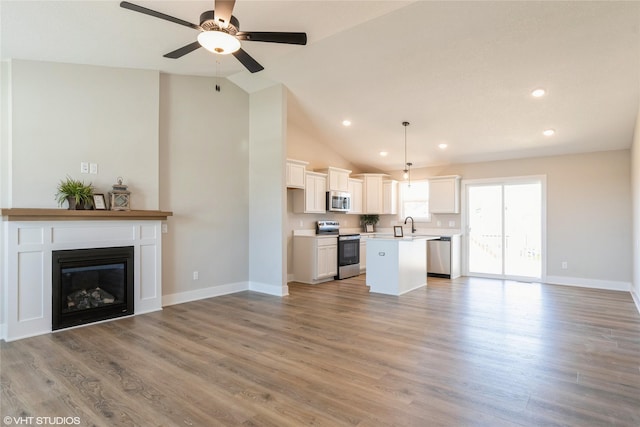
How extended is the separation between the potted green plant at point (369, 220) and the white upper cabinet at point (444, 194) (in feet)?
4.55

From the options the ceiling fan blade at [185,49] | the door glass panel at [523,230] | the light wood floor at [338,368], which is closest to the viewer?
the light wood floor at [338,368]

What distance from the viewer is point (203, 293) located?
5348 mm

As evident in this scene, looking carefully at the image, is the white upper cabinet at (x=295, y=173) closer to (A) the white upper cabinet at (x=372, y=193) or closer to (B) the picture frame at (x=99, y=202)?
(A) the white upper cabinet at (x=372, y=193)

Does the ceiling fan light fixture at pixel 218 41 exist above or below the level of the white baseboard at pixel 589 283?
above

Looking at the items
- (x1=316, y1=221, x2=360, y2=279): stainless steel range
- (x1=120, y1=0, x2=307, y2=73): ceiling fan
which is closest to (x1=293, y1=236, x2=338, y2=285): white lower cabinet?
(x1=316, y1=221, x2=360, y2=279): stainless steel range

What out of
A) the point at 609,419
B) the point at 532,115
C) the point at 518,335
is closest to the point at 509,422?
the point at 609,419

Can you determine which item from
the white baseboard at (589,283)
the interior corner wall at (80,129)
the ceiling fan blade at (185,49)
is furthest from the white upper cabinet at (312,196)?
the white baseboard at (589,283)

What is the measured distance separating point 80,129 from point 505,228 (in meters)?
7.37

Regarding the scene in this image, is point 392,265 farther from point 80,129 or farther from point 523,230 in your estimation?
point 80,129

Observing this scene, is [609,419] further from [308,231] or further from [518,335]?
[308,231]

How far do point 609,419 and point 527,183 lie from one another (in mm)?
5602

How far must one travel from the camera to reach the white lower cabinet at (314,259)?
21.0 ft

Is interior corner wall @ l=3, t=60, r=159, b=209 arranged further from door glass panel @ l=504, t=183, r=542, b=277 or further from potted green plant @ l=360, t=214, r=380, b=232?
door glass panel @ l=504, t=183, r=542, b=277

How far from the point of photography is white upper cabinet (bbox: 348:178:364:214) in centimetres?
779
